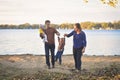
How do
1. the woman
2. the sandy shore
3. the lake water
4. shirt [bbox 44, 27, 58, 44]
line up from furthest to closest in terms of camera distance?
the lake water
shirt [bbox 44, 27, 58, 44]
the woman
the sandy shore

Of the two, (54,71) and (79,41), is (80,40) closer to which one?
(79,41)

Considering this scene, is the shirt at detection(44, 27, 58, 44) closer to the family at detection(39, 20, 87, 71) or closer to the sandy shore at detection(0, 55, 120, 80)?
the family at detection(39, 20, 87, 71)

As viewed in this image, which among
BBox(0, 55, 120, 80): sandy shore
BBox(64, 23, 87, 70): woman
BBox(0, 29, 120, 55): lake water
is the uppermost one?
BBox(64, 23, 87, 70): woman

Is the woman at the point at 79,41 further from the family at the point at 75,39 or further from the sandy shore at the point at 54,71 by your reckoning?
the sandy shore at the point at 54,71

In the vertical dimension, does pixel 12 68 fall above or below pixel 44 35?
below

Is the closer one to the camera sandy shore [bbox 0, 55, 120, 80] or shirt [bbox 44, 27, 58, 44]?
sandy shore [bbox 0, 55, 120, 80]

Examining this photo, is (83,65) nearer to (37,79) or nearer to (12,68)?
(12,68)

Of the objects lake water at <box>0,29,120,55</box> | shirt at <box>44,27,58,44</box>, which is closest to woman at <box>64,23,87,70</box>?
shirt at <box>44,27,58,44</box>

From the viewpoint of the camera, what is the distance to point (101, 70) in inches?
631

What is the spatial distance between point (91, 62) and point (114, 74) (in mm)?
4284

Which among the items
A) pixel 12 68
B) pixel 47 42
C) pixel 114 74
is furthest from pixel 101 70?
pixel 12 68

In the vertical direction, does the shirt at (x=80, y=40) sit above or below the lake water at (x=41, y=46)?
above

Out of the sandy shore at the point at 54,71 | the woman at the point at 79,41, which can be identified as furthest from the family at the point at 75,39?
the sandy shore at the point at 54,71

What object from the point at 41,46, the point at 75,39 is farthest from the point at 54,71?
the point at 41,46
